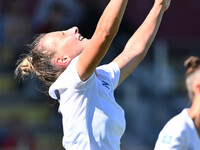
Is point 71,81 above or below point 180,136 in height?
above

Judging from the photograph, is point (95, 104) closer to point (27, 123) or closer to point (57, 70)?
point (57, 70)

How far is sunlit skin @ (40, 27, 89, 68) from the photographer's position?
3512 millimetres

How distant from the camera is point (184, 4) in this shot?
29.1 ft

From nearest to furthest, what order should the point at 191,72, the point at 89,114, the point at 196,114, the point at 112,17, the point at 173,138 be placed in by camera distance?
the point at 112,17, the point at 89,114, the point at 173,138, the point at 196,114, the point at 191,72

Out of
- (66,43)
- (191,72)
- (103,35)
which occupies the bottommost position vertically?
(191,72)

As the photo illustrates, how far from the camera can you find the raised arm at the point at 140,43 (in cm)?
384

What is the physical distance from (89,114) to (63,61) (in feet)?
1.17

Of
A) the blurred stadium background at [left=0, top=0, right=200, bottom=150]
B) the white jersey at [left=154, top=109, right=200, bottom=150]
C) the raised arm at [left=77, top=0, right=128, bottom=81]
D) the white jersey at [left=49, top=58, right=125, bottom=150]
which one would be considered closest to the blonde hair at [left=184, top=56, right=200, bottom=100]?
the white jersey at [left=154, top=109, right=200, bottom=150]

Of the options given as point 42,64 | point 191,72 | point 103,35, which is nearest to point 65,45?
point 42,64

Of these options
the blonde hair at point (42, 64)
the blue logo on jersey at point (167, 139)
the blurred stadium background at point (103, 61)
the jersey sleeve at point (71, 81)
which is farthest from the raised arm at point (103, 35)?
the blurred stadium background at point (103, 61)

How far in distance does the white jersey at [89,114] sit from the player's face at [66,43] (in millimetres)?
138

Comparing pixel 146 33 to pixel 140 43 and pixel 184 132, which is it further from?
pixel 184 132

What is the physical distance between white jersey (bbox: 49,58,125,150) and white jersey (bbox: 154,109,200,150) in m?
0.82

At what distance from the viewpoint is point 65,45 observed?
353 centimetres
